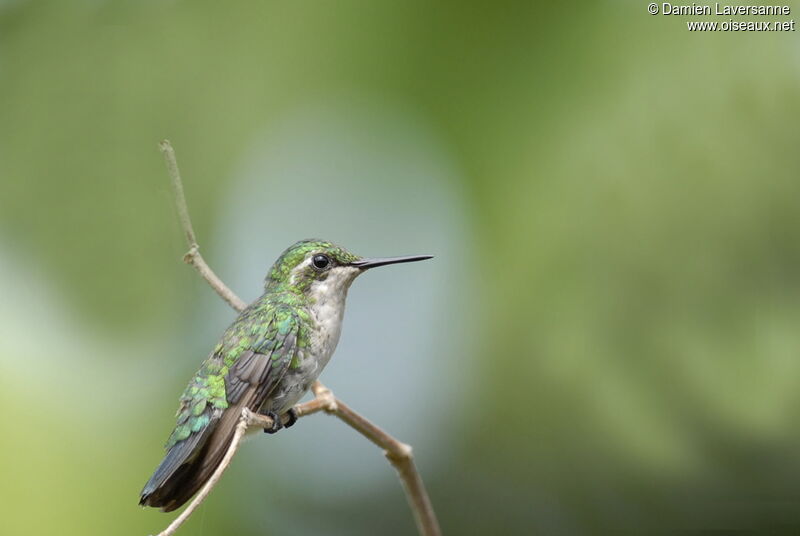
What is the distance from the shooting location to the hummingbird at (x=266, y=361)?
1097 millimetres

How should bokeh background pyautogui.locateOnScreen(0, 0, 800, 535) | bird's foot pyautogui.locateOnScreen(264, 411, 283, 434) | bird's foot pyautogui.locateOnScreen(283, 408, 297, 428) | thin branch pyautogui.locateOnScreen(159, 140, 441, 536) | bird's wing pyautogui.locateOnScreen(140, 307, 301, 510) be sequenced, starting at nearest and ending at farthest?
bird's wing pyautogui.locateOnScreen(140, 307, 301, 510) → thin branch pyautogui.locateOnScreen(159, 140, 441, 536) → bird's foot pyautogui.locateOnScreen(264, 411, 283, 434) → bird's foot pyautogui.locateOnScreen(283, 408, 297, 428) → bokeh background pyautogui.locateOnScreen(0, 0, 800, 535)

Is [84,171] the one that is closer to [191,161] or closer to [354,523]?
[191,161]

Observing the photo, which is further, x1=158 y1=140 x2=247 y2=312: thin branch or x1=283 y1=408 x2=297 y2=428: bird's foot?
x1=283 y1=408 x2=297 y2=428: bird's foot

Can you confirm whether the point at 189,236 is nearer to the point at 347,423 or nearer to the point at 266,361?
the point at 266,361

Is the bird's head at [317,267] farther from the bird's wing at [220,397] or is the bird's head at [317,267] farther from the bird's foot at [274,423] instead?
the bird's foot at [274,423]

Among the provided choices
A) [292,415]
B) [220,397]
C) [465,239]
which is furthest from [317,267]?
[465,239]

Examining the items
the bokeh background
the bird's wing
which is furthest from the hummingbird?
the bokeh background

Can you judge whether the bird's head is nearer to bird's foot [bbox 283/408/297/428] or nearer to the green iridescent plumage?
the green iridescent plumage

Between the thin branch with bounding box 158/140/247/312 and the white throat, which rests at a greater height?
the thin branch with bounding box 158/140/247/312

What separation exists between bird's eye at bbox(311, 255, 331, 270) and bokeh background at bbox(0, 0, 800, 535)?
74 cm

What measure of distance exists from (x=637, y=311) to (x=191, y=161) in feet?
5.77

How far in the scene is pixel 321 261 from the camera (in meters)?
1.57

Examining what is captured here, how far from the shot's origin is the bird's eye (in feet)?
5.15

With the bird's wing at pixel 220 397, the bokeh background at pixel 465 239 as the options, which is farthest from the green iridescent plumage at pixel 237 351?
the bokeh background at pixel 465 239
